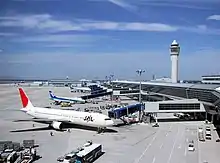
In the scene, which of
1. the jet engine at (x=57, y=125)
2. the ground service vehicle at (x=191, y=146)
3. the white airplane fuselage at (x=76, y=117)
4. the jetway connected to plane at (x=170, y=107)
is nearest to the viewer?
the ground service vehicle at (x=191, y=146)

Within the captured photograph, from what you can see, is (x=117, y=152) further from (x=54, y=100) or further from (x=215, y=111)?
(x=54, y=100)

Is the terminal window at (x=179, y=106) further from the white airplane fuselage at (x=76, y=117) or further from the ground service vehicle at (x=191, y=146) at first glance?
the ground service vehicle at (x=191, y=146)

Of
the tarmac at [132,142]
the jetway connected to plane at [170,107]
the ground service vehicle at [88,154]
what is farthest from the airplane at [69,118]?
the jetway connected to plane at [170,107]

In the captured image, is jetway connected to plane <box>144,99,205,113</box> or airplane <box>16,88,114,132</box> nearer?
airplane <box>16,88,114,132</box>

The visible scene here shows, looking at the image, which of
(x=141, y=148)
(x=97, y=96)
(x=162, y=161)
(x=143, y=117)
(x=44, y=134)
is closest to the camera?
(x=162, y=161)

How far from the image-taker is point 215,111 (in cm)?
6228

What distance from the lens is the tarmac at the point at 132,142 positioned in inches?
1416

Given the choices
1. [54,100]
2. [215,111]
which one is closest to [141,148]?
[215,111]

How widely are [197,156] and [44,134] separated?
1051 inches

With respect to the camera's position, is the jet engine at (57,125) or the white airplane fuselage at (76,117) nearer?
the white airplane fuselage at (76,117)

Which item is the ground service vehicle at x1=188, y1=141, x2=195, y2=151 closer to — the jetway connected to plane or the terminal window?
the jetway connected to plane

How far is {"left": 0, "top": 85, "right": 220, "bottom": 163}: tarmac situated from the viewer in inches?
1416

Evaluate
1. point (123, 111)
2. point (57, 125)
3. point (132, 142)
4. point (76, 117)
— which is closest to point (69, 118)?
point (76, 117)

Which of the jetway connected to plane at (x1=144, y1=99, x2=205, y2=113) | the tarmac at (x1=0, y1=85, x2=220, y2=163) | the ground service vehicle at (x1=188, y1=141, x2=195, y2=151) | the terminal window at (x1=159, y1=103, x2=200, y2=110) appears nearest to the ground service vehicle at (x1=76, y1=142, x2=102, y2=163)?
the tarmac at (x1=0, y1=85, x2=220, y2=163)
